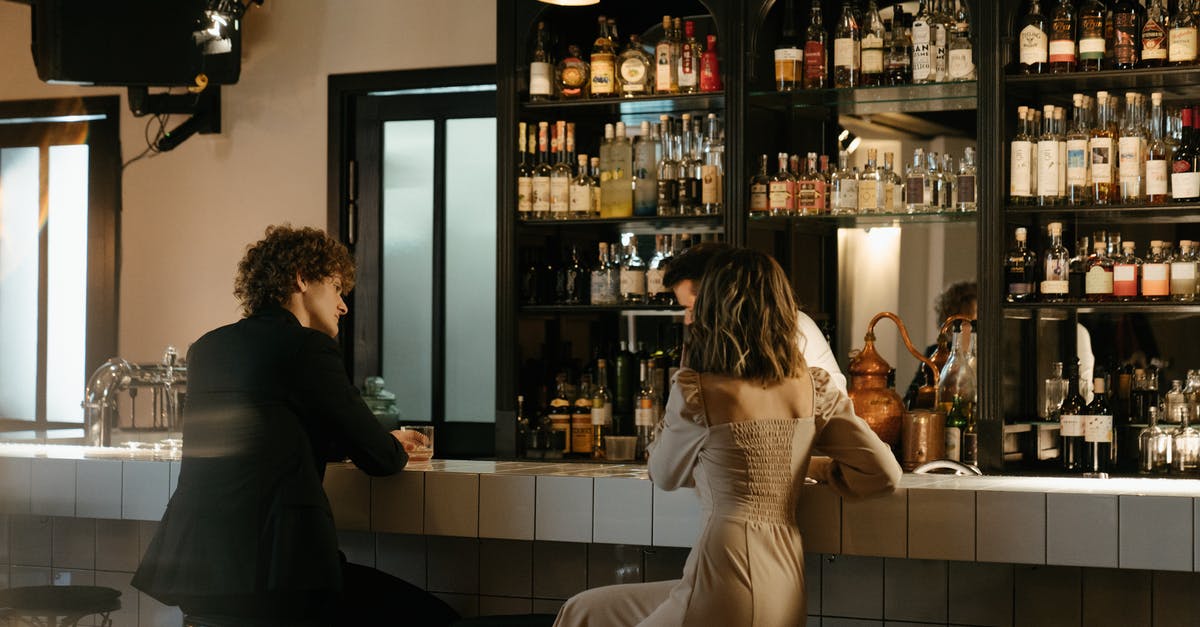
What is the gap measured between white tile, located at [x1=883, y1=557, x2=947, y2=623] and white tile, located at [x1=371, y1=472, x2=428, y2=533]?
41.2 inches

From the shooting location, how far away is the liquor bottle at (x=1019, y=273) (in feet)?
11.7

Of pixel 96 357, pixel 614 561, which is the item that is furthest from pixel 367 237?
pixel 614 561

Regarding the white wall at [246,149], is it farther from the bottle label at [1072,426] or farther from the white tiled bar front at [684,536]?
the bottle label at [1072,426]

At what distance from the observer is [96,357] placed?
5.21 meters

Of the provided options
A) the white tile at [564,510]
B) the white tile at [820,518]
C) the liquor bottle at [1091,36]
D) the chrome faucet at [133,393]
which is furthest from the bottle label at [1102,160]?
the chrome faucet at [133,393]

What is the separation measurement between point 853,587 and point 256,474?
131 centimetres

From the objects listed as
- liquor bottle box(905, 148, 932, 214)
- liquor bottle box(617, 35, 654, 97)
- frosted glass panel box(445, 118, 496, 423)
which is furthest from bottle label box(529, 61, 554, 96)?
liquor bottle box(905, 148, 932, 214)

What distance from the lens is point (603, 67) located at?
4.05 meters

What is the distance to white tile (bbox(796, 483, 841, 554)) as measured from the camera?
2.49 meters

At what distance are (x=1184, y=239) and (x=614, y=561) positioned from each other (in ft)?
6.43

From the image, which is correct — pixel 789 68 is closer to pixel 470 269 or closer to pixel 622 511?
pixel 470 269

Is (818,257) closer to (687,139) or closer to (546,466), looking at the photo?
(687,139)

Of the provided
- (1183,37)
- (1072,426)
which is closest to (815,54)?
(1183,37)

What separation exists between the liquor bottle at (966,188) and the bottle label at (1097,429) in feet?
2.28
